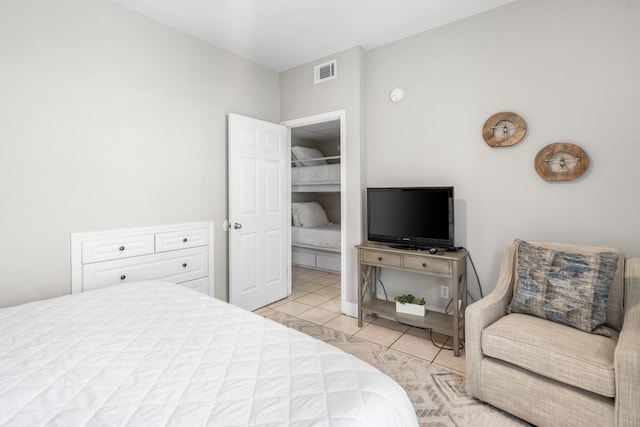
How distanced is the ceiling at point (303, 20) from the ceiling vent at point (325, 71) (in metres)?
0.13

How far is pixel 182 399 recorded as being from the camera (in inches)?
36.3

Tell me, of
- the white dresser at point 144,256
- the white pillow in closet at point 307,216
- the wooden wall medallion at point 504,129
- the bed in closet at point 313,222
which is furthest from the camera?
the white pillow in closet at point 307,216

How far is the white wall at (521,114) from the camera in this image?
210 cm

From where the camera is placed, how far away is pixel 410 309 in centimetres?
277

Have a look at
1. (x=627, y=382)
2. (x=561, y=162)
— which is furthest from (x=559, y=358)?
(x=561, y=162)

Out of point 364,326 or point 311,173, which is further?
point 311,173

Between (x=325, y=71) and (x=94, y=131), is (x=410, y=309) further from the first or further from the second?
(x=94, y=131)

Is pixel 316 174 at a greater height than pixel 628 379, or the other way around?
pixel 316 174

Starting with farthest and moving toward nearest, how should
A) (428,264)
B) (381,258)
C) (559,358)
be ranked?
(381,258) < (428,264) < (559,358)

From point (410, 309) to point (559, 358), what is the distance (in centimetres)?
129

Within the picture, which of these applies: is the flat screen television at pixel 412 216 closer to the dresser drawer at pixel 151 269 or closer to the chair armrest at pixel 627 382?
the chair armrest at pixel 627 382

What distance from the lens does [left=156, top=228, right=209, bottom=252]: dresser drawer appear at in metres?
2.69

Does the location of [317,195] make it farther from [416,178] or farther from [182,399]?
[182,399]

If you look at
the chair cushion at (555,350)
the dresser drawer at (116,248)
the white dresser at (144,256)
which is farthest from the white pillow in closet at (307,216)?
the chair cushion at (555,350)
